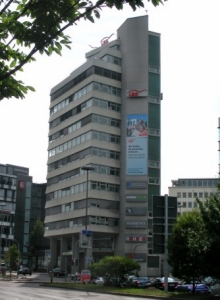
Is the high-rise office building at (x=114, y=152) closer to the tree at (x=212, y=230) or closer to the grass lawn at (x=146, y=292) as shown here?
the grass lawn at (x=146, y=292)

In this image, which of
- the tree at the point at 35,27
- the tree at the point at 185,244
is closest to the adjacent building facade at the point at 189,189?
the tree at the point at 185,244

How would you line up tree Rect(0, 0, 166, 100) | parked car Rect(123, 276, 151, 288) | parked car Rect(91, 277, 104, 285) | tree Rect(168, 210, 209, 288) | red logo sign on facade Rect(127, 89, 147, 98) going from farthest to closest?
1. red logo sign on facade Rect(127, 89, 147, 98)
2. parked car Rect(91, 277, 104, 285)
3. parked car Rect(123, 276, 151, 288)
4. tree Rect(168, 210, 209, 288)
5. tree Rect(0, 0, 166, 100)

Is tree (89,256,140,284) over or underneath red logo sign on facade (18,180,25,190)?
underneath

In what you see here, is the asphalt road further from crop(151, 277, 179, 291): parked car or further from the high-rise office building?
the high-rise office building

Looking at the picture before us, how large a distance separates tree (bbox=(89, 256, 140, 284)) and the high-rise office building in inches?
1295

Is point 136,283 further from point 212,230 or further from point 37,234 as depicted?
point 37,234

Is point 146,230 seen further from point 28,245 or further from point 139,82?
point 28,245

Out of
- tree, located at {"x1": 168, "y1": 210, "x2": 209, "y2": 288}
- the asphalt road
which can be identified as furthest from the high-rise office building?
tree, located at {"x1": 168, "y1": 210, "x2": 209, "y2": 288}

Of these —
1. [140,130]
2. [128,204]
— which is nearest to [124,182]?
[128,204]

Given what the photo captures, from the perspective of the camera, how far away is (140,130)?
81.4 meters

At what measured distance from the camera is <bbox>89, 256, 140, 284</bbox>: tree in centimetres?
4300

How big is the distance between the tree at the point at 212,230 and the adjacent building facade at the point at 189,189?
430 feet

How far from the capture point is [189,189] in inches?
6432

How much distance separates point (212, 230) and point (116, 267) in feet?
53.1
